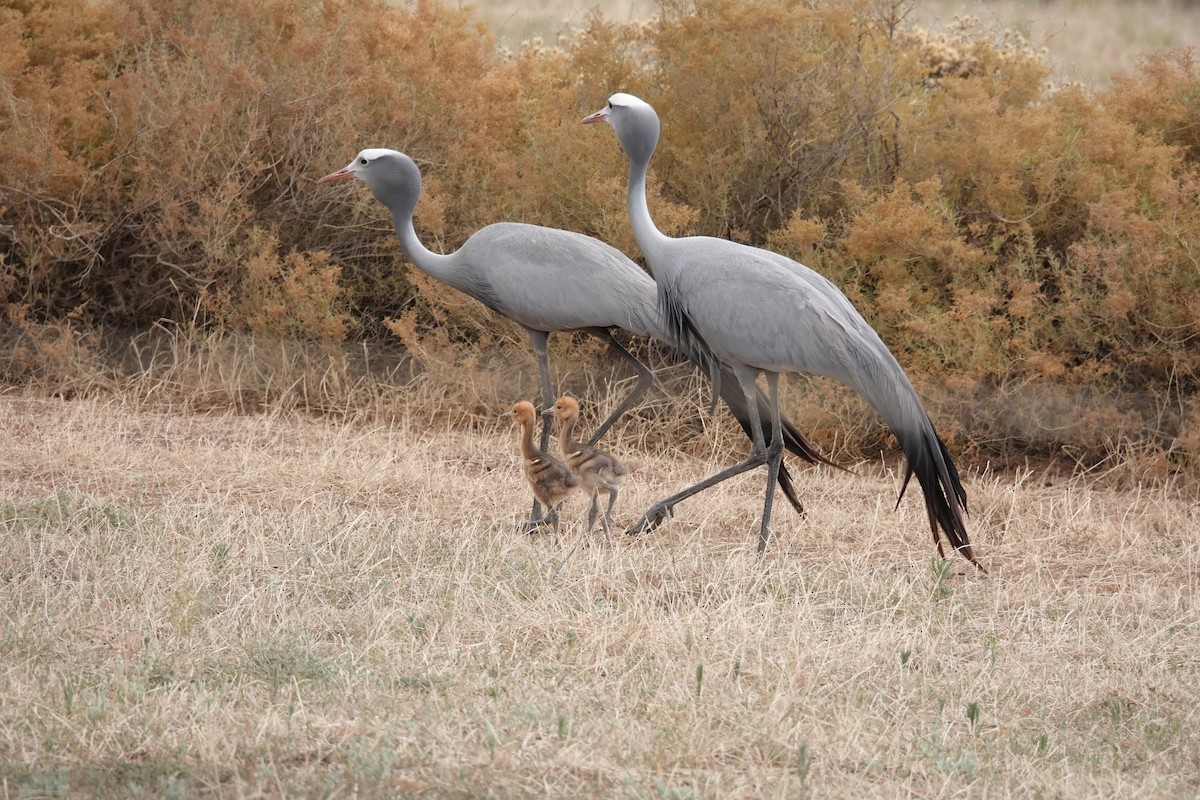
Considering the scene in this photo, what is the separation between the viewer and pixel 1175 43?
616 inches

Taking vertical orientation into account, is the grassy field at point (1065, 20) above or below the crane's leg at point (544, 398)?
above

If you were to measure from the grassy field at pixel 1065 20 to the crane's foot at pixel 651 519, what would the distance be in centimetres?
805

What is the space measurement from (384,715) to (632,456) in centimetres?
395

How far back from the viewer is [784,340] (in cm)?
532

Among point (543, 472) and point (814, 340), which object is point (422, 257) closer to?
point (543, 472)

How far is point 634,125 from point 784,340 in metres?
1.16

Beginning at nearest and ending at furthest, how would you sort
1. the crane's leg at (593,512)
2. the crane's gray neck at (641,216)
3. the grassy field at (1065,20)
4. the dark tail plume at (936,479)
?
1. the dark tail plume at (936,479)
2. the crane's leg at (593,512)
3. the crane's gray neck at (641,216)
4. the grassy field at (1065,20)

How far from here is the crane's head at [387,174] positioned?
6.44 meters

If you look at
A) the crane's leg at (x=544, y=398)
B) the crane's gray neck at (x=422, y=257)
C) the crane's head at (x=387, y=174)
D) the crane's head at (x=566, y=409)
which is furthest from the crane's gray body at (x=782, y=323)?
the crane's head at (x=387, y=174)

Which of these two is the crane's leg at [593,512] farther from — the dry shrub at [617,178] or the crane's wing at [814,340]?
the dry shrub at [617,178]

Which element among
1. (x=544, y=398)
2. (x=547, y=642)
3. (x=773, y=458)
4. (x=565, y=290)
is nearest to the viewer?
(x=547, y=642)

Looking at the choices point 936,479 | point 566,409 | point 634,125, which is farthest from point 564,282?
point 936,479

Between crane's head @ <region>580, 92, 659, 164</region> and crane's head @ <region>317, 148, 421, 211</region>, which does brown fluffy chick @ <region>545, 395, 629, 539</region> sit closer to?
crane's head @ <region>580, 92, 659, 164</region>

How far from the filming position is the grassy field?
14.4 m
